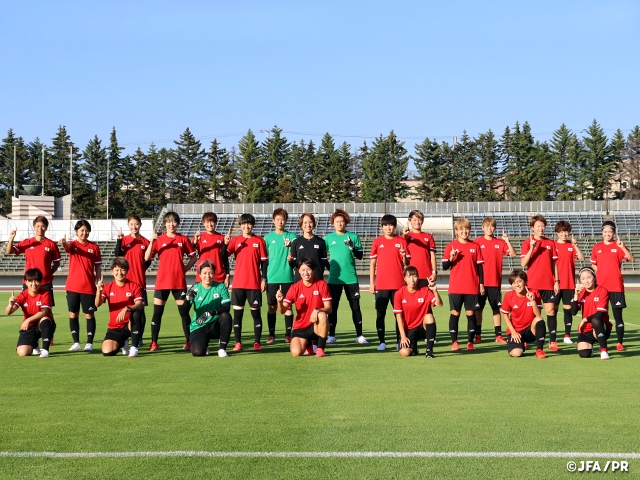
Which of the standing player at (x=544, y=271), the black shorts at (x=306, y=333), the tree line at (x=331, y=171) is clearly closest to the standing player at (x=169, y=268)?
the black shorts at (x=306, y=333)

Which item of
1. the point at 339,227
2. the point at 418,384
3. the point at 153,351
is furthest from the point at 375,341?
the point at 418,384

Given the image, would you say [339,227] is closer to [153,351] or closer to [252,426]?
[153,351]

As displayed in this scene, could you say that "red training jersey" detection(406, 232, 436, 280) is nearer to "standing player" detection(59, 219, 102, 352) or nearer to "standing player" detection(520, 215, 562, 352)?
"standing player" detection(520, 215, 562, 352)

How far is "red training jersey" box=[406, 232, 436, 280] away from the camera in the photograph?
11.5m

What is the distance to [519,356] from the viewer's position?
33.3 ft

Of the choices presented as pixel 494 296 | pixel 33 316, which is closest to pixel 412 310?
pixel 494 296

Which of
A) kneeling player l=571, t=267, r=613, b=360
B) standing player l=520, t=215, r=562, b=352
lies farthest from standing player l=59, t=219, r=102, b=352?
kneeling player l=571, t=267, r=613, b=360

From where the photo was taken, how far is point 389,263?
1138cm

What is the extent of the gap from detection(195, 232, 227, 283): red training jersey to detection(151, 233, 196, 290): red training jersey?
0.78ft

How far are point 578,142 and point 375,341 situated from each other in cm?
6763

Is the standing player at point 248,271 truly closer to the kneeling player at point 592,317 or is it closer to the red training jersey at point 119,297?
the red training jersey at point 119,297

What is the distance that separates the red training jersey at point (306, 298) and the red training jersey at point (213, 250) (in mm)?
1582

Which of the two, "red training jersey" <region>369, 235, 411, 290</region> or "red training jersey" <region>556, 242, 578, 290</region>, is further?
"red training jersey" <region>556, 242, 578, 290</region>

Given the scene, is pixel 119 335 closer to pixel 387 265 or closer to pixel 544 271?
pixel 387 265
